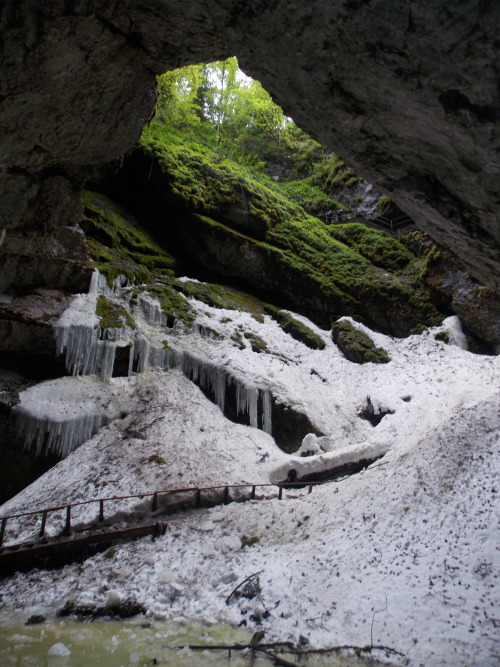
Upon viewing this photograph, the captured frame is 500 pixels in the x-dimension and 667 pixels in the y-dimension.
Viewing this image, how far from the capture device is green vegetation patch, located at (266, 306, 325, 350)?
1433cm

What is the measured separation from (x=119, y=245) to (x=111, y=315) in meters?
3.96

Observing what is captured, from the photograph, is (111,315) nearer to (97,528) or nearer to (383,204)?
(97,528)

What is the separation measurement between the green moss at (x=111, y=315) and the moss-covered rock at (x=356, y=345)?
758cm

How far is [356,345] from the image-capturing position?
1421 centimetres

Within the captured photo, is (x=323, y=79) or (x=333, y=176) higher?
(x=333, y=176)

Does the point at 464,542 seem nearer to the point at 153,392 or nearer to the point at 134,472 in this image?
the point at 134,472

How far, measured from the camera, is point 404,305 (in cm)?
1573

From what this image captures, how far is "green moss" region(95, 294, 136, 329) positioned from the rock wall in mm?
3466

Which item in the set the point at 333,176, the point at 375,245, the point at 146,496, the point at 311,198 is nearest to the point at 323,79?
the point at 146,496

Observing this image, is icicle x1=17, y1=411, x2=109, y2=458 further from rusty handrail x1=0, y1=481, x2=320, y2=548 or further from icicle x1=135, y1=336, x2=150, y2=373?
icicle x1=135, y1=336, x2=150, y2=373

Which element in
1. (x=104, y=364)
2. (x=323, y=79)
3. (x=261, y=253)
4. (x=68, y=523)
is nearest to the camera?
(x=323, y=79)

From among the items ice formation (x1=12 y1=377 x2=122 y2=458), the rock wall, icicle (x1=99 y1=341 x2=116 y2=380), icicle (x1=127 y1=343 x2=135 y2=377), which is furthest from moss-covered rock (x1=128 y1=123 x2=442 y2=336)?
ice formation (x1=12 y1=377 x2=122 y2=458)

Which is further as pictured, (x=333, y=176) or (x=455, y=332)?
(x=333, y=176)

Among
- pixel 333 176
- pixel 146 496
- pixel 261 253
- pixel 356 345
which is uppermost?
pixel 333 176
